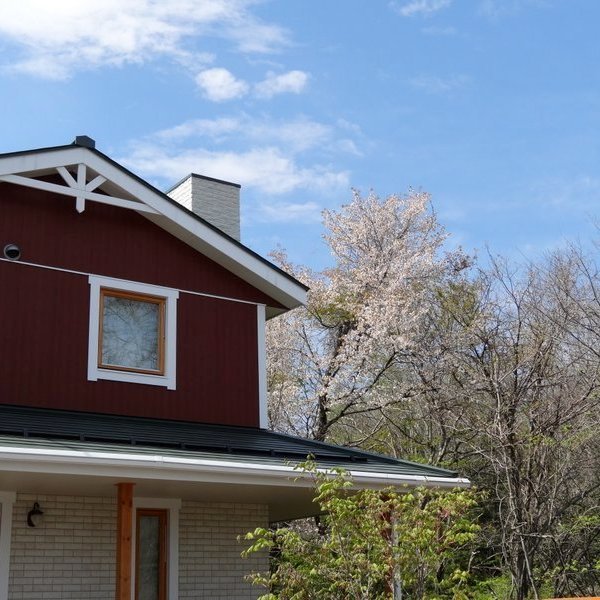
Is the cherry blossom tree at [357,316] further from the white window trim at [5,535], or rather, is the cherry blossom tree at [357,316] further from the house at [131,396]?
the white window trim at [5,535]

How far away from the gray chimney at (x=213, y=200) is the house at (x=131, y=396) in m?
1.83

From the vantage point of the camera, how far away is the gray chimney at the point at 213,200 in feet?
43.5

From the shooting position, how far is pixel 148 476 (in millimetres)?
7969

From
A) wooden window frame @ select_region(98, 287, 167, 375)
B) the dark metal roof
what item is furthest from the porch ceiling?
wooden window frame @ select_region(98, 287, 167, 375)

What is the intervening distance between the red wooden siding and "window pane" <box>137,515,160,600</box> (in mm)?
1277

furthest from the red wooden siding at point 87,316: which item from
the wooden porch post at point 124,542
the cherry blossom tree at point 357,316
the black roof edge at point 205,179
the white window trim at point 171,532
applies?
the cherry blossom tree at point 357,316

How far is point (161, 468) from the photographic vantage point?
7953 millimetres

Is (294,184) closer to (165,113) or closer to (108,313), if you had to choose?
(165,113)

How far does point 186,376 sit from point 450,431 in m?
7.73

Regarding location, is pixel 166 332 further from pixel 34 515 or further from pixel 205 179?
pixel 205 179

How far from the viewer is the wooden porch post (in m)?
8.18

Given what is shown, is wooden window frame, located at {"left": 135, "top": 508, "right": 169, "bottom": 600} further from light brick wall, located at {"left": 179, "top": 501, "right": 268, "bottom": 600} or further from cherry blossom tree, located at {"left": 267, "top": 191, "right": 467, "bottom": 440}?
cherry blossom tree, located at {"left": 267, "top": 191, "right": 467, "bottom": 440}

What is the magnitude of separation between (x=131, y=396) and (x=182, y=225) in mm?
2227

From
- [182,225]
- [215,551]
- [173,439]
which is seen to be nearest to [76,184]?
[182,225]
